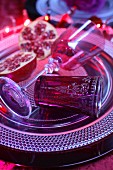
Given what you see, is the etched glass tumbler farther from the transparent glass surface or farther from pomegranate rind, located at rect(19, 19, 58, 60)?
pomegranate rind, located at rect(19, 19, 58, 60)

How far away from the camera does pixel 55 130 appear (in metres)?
0.68

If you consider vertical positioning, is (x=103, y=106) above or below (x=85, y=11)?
below

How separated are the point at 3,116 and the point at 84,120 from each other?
159mm

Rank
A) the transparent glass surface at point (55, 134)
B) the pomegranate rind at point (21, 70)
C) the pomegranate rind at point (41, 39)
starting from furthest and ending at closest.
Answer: the pomegranate rind at point (41, 39) < the pomegranate rind at point (21, 70) < the transparent glass surface at point (55, 134)

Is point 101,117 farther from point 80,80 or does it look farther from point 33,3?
point 33,3

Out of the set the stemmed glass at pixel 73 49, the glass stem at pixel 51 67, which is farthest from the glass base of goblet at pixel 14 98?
the glass stem at pixel 51 67

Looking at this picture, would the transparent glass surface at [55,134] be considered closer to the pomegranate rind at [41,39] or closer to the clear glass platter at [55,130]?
the clear glass platter at [55,130]

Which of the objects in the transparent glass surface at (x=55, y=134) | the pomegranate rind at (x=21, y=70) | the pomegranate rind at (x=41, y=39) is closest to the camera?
the transparent glass surface at (x=55, y=134)

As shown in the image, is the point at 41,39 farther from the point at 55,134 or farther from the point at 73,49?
the point at 55,134

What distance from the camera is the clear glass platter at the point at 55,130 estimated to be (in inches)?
25.1

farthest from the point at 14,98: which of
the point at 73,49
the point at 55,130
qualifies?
the point at 73,49

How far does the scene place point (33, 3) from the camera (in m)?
1.15

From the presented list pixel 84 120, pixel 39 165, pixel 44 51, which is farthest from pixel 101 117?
pixel 44 51

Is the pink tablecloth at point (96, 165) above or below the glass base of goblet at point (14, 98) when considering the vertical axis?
below
